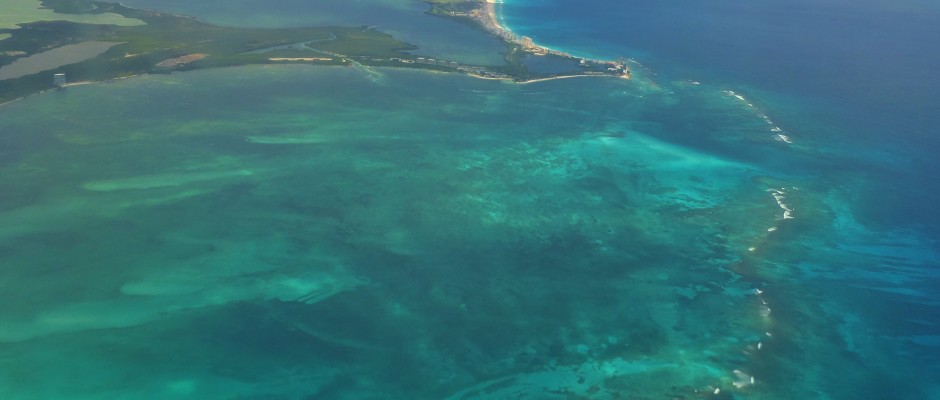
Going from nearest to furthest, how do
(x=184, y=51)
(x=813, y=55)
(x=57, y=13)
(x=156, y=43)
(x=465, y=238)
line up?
1. (x=465, y=238)
2. (x=184, y=51)
3. (x=156, y=43)
4. (x=57, y=13)
5. (x=813, y=55)

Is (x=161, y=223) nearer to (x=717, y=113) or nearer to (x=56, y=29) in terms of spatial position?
(x=56, y=29)

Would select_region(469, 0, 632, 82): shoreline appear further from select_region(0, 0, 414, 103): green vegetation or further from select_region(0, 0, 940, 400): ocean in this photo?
select_region(0, 0, 414, 103): green vegetation

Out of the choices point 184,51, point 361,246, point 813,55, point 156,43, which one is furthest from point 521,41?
point 361,246

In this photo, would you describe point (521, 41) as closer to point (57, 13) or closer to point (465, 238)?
point (465, 238)

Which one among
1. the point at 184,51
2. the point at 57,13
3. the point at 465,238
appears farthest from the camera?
the point at 57,13

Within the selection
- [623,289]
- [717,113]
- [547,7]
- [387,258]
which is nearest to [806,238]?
[623,289]

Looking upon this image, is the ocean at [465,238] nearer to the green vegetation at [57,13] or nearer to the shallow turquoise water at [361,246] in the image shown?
the shallow turquoise water at [361,246]
